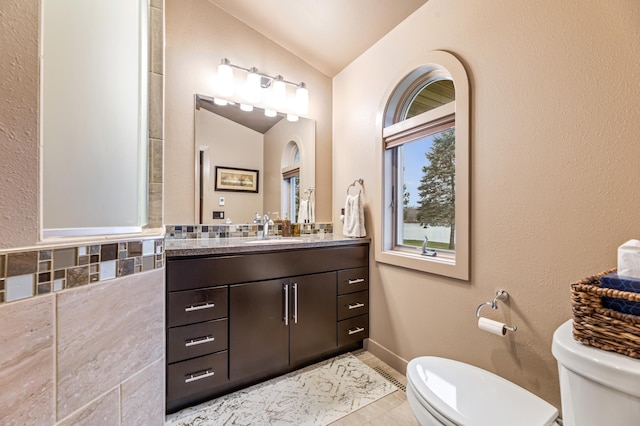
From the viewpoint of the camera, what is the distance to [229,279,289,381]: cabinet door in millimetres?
1566

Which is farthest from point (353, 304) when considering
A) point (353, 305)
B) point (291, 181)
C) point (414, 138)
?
point (414, 138)

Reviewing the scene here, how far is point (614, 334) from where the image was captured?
645mm

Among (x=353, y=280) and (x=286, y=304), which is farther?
(x=353, y=280)

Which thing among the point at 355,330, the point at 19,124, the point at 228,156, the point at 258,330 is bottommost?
the point at 355,330

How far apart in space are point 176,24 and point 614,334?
2658 mm

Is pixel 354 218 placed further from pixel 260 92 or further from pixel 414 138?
pixel 260 92

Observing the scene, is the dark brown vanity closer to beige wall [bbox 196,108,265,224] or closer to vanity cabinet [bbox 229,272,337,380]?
vanity cabinet [bbox 229,272,337,380]

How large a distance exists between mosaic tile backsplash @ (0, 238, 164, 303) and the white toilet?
1.08 metres

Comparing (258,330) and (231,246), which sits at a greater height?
(231,246)

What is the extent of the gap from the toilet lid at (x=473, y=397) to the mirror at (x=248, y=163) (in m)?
1.61

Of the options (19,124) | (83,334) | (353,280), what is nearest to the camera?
(19,124)

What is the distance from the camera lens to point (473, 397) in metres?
0.96

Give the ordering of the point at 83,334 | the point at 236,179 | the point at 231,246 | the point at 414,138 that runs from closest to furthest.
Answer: the point at 83,334, the point at 231,246, the point at 414,138, the point at 236,179

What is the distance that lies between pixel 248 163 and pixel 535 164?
185 centimetres
